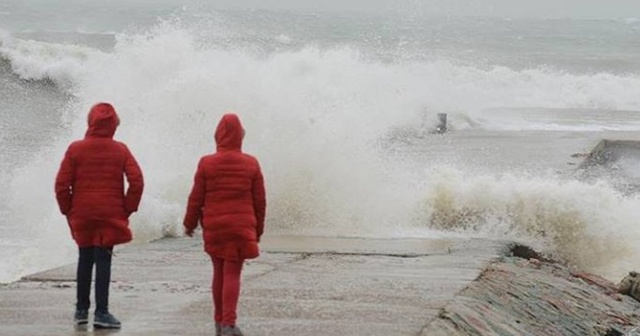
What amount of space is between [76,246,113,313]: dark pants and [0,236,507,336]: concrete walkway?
14 cm

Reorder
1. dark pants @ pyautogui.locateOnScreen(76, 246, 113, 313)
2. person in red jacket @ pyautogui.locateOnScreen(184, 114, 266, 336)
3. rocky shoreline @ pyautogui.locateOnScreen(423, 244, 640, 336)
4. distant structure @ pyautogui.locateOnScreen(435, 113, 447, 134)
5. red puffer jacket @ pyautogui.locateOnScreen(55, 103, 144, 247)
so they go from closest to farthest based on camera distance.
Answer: person in red jacket @ pyautogui.locateOnScreen(184, 114, 266, 336) → red puffer jacket @ pyautogui.locateOnScreen(55, 103, 144, 247) → dark pants @ pyautogui.locateOnScreen(76, 246, 113, 313) → rocky shoreline @ pyautogui.locateOnScreen(423, 244, 640, 336) → distant structure @ pyautogui.locateOnScreen(435, 113, 447, 134)

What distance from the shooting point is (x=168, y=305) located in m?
6.80

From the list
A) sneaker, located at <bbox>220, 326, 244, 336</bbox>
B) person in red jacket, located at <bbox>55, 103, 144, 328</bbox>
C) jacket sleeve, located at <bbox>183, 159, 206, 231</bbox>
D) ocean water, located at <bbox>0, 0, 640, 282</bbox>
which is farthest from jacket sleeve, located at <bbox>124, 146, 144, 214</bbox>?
ocean water, located at <bbox>0, 0, 640, 282</bbox>

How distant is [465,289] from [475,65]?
41.0 m

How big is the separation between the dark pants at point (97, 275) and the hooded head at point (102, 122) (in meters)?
0.59

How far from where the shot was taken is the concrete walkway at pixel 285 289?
20.2 feet

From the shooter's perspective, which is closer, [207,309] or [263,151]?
[207,309]

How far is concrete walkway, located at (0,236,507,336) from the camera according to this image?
615 cm

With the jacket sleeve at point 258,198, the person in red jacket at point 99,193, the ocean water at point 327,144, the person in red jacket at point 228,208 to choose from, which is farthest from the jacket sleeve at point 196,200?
the ocean water at point 327,144

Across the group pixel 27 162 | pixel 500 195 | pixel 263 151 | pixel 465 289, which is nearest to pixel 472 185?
pixel 500 195

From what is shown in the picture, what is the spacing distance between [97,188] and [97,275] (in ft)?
1.55

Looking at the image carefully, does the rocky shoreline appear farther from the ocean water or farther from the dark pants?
the ocean water

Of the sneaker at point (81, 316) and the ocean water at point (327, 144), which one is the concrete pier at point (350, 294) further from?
the ocean water at point (327, 144)

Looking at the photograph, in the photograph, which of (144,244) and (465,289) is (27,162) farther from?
(465,289)
